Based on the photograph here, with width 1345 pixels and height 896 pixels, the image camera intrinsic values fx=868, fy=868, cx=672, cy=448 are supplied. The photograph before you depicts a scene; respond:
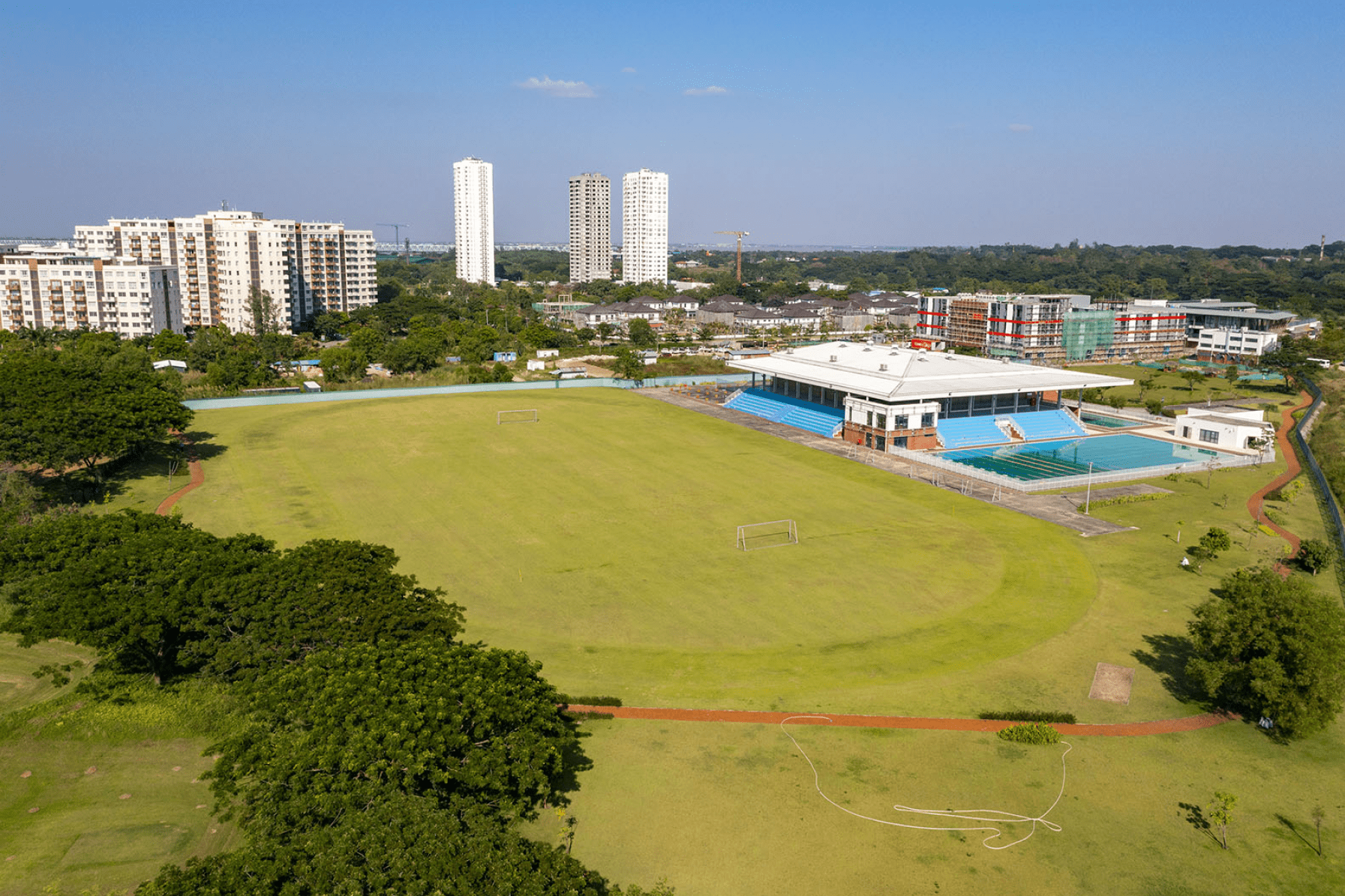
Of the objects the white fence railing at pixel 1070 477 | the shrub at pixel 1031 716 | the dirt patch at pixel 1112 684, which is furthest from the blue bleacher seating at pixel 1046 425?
the shrub at pixel 1031 716

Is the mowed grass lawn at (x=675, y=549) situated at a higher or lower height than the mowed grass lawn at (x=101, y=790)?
higher

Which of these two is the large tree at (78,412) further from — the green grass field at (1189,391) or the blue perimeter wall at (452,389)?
the green grass field at (1189,391)

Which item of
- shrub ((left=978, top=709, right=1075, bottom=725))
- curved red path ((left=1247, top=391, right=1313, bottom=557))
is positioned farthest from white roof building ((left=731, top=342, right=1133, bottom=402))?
shrub ((left=978, top=709, right=1075, bottom=725))

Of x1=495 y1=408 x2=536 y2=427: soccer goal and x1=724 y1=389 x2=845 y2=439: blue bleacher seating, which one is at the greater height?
x1=724 y1=389 x2=845 y2=439: blue bleacher seating

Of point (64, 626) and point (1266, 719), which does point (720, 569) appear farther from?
point (64, 626)

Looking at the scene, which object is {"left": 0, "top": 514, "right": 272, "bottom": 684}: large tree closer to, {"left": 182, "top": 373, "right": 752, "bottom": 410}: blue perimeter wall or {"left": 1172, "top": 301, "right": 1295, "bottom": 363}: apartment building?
{"left": 182, "top": 373, "right": 752, "bottom": 410}: blue perimeter wall

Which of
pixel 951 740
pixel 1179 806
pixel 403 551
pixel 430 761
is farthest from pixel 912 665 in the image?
pixel 403 551
